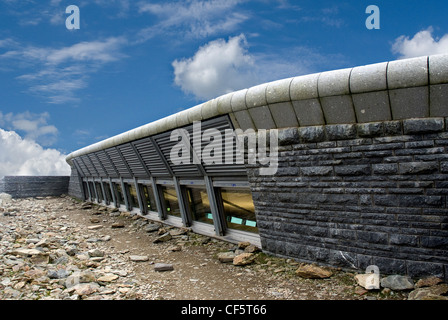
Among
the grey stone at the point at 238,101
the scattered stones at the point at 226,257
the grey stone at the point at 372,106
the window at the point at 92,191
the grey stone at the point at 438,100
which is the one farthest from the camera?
the window at the point at 92,191

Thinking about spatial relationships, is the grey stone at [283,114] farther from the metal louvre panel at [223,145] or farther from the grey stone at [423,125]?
the grey stone at [423,125]

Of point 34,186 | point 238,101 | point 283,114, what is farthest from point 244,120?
point 34,186

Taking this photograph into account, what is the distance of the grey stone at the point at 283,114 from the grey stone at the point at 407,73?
1485 mm

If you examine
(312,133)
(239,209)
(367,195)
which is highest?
(312,133)

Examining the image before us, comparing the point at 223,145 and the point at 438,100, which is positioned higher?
the point at 438,100

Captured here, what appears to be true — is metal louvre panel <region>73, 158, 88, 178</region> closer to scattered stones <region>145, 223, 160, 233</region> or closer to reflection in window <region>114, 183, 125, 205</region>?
reflection in window <region>114, 183, 125, 205</region>

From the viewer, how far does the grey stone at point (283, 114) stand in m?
5.11

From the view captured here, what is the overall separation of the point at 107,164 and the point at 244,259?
409 inches

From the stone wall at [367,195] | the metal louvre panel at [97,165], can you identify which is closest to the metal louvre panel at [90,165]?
the metal louvre panel at [97,165]

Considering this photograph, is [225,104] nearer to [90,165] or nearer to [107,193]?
[107,193]

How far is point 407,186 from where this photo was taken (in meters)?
4.37

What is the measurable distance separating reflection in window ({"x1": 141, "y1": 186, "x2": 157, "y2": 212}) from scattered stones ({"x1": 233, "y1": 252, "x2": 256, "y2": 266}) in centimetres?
625

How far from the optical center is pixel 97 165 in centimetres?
1592

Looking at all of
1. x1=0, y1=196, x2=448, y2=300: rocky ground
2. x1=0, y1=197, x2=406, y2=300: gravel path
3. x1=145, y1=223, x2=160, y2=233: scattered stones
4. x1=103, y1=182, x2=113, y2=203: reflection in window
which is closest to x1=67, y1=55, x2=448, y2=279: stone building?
x1=0, y1=196, x2=448, y2=300: rocky ground
